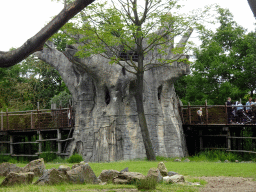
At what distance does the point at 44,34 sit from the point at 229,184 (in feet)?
19.3

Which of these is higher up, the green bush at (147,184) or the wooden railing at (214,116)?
the wooden railing at (214,116)

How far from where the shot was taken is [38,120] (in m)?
23.6

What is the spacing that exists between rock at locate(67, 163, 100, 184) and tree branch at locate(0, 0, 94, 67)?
3249mm

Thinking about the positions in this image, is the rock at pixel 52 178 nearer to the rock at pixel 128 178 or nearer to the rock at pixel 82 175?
the rock at pixel 82 175

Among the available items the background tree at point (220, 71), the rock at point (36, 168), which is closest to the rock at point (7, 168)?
the rock at point (36, 168)

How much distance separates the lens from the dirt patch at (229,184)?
8.34 meters

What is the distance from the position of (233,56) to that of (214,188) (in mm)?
28297

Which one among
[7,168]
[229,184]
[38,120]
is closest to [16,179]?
[7,168]

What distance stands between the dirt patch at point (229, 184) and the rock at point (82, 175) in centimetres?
269

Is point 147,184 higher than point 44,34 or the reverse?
the reverse

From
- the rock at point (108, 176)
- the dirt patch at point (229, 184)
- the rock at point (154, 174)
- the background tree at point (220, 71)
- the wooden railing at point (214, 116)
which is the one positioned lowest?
the dirt patch at point (229, 184)

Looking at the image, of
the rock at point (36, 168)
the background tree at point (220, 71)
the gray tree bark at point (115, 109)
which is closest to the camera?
the rock at point (36, 168)

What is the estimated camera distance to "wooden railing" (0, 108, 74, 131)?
23.2 m

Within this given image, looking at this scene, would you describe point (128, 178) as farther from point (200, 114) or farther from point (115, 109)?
point (200, 114)
